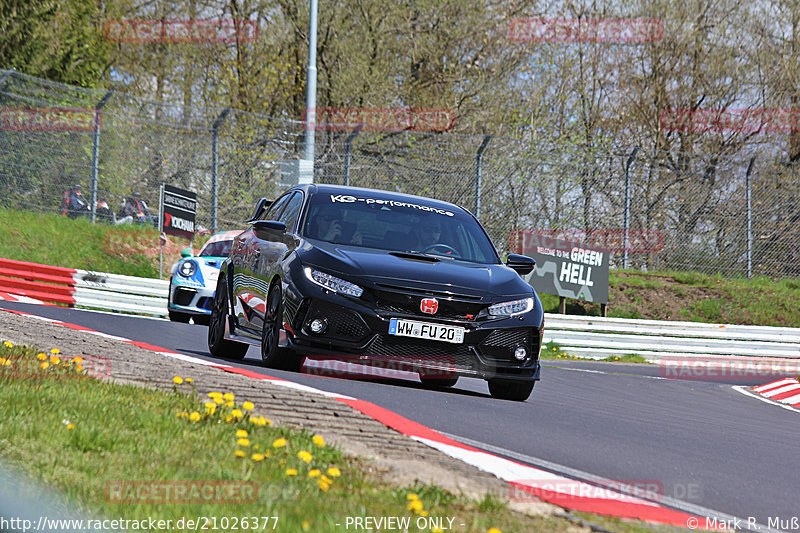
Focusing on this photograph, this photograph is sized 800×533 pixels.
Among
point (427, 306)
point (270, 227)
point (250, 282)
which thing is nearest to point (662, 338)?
point (250, 282)

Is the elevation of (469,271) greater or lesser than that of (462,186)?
lesser

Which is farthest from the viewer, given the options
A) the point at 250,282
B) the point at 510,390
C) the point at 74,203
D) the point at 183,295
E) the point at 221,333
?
the point at 74,203

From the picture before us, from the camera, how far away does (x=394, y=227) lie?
8930mm

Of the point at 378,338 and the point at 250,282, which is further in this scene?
the point at 250,282

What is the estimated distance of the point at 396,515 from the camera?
3.72 meters

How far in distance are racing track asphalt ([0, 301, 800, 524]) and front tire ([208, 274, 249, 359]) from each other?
0.54 ft

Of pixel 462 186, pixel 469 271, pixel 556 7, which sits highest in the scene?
pixel 556 7

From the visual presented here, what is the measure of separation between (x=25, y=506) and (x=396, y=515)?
123 centimetres

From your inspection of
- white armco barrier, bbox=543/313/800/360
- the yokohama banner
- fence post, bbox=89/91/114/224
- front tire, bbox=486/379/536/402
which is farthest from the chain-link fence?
front tire, bbox=486/379/536/402

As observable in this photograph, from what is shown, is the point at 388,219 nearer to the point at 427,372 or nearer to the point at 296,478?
the point at 427,372

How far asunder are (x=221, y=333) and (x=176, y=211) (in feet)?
37.7

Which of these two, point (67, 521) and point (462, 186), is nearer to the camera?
point (67, 521)

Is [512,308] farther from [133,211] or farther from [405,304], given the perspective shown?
[133,211]

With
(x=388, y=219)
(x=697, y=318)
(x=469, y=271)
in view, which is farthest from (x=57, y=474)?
(x=697, y=318)
